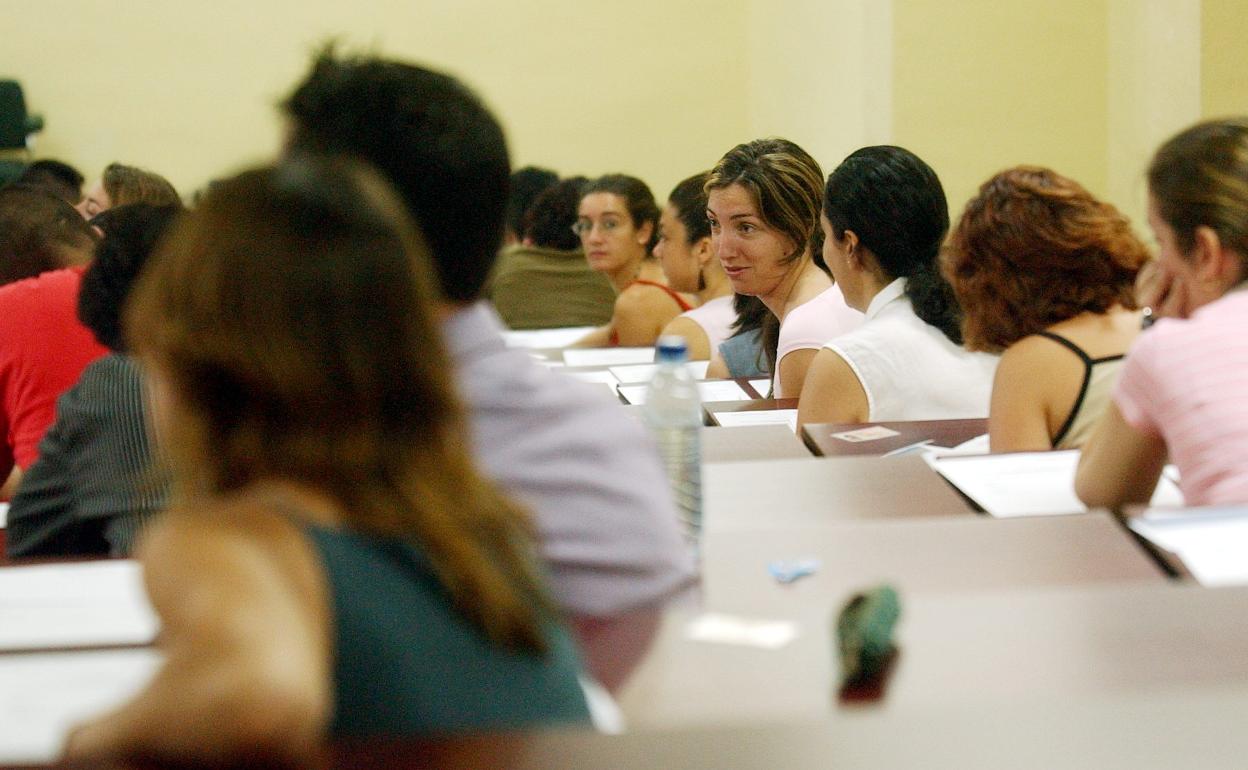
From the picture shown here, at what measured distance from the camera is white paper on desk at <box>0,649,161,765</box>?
1.09m

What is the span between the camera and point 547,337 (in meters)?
4.96

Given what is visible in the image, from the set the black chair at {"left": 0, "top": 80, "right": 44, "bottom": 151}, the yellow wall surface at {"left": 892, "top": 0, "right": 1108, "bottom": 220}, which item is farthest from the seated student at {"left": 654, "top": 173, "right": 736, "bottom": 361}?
the black chair at {"left": 0, "top": 80, "right": 44, "bottom": 151}

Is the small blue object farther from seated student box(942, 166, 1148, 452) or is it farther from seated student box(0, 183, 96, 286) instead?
seated student box(0, 183, 96, 286)

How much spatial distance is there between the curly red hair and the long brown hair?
154 cm

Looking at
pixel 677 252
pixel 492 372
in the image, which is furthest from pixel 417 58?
pixel 492 372

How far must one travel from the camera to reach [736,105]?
816 centimetres

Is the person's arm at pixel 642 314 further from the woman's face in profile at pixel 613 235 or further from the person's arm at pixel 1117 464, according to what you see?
the person's arm at pixel 1117 464

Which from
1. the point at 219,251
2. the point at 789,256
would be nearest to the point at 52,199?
the point at 789,256

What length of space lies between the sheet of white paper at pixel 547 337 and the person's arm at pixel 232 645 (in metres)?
3.77

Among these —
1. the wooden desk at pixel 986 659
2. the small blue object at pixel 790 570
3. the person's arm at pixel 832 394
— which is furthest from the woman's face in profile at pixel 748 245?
the wooden desk at pixel 986 659

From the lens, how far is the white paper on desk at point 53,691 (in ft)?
3.58

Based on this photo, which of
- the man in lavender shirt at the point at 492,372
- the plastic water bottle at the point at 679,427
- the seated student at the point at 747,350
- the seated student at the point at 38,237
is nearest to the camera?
the man in lavender shirt at the point at 492,372

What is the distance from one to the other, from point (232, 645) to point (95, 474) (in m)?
1.30

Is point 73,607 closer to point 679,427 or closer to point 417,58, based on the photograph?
point 679,427
